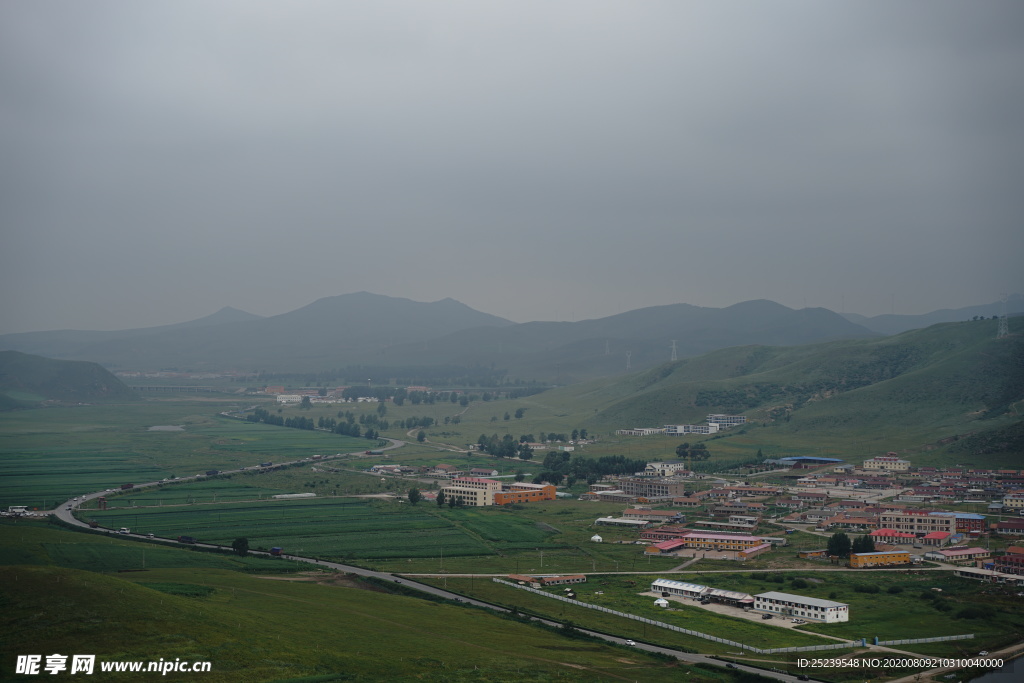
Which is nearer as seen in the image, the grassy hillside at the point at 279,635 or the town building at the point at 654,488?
the grassy hillside at the point at 279,635

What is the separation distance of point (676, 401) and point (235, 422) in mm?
60909

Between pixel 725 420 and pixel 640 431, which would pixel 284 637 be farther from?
pixel 725 420

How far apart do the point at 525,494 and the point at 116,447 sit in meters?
47.3

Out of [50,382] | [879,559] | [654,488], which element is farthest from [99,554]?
[50,382]

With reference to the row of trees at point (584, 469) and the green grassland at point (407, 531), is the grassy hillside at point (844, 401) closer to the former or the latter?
the row of trees at point (584, 469)

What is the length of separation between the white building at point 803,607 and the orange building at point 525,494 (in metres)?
30.5

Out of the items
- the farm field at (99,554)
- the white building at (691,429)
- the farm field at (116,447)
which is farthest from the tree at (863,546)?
the white building at (691,429)

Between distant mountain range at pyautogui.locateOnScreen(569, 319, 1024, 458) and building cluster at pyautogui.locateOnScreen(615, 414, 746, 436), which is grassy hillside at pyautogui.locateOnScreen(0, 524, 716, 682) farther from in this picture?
building cluster at pyautogui.locateOnScreen(615, 414, 746, 436)

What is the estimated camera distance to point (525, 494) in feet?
224

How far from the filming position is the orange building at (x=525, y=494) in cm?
6659

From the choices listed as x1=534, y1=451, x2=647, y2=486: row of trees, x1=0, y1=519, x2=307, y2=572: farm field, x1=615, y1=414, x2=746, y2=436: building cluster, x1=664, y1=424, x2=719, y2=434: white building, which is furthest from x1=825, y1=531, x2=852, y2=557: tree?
x1=664, y1=424, x2=719, y2=434: white building

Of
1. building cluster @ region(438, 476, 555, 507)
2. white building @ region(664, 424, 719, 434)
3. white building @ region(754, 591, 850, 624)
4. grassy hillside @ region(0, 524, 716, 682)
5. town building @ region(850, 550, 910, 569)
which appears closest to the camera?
grassy hillside @ region(0, 524, 716, 682)

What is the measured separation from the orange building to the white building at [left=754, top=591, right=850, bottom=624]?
30525 mm

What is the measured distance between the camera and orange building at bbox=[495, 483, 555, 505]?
218 ft
